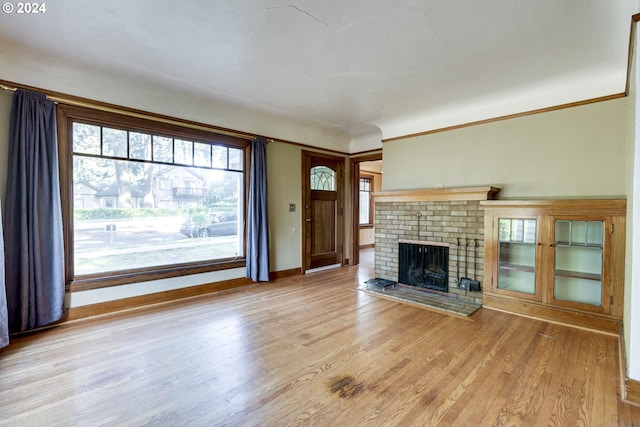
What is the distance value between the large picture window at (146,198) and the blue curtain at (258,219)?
0.15 meters

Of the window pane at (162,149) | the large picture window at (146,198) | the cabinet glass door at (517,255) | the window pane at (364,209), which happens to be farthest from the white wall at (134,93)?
the window pane at (364,209)

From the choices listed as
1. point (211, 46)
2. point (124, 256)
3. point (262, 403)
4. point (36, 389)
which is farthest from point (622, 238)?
point (124, 256)

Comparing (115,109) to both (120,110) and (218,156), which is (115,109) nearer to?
(120,110)

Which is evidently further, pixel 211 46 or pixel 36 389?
pixel 211 46

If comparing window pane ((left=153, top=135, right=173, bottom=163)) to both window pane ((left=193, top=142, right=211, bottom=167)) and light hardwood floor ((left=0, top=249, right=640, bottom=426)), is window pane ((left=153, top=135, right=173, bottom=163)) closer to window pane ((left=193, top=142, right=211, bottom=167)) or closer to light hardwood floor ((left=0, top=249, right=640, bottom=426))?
window pane ((left=193, top=142, right=211, bottom=167))

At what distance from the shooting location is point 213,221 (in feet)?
14.5

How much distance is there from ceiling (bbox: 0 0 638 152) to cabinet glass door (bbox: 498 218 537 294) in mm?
1502

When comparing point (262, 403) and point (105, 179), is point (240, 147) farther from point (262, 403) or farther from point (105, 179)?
point (262, 403)

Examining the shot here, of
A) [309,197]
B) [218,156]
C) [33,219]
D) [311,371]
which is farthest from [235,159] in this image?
[311,371]

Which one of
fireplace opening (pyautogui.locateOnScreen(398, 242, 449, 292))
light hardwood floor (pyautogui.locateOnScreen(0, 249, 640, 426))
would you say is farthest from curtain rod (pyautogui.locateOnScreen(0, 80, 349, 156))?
fireplace opening (pyautogui.locateOnScreen(398, 242, 449, 292))

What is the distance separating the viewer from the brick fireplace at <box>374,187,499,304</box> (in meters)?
3.85

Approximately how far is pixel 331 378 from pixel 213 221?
304 cm

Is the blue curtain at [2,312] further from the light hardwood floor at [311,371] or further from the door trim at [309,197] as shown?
the door trim at [309,197]

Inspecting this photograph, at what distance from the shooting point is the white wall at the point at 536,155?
3.19 meters
